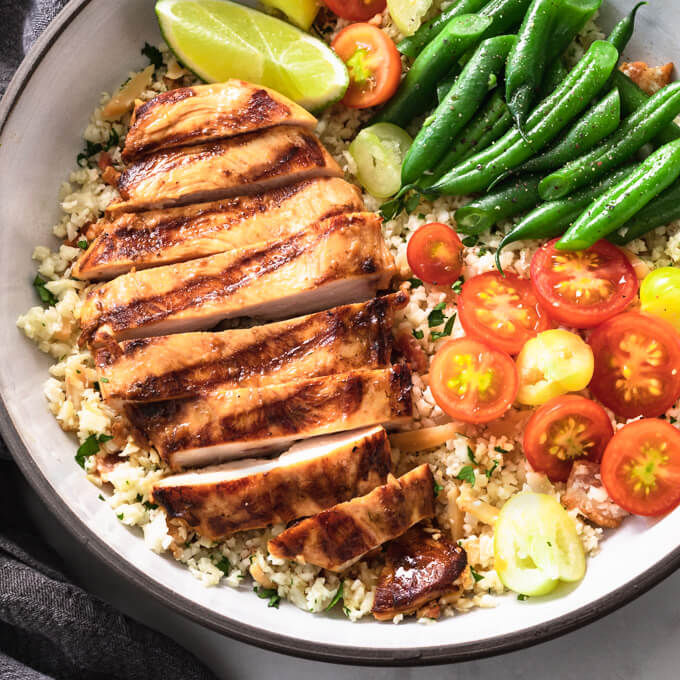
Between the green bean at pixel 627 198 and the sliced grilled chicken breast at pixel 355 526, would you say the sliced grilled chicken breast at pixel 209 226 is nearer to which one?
the green bean at pixel 627 198

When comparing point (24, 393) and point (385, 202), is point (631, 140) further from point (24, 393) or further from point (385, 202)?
point (24, 393)

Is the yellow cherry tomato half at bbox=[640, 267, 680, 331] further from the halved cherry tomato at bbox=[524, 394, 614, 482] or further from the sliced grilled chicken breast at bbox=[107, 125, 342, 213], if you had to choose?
the sliced grilled chicken breast at bbox=[107, 125, 342, 213]

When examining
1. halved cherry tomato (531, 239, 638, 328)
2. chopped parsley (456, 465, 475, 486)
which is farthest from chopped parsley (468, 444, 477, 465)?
halved cherry tomato (531, 239, 638, 328)

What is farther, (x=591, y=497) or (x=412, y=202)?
(x=412, y=202)

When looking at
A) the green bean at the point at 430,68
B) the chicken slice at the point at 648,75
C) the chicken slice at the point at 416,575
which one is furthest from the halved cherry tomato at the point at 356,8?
the chicken slice at the point at 416,575

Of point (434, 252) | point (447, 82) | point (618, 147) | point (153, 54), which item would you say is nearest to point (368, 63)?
point (447, 82)

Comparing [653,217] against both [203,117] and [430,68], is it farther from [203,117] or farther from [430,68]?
[203,117]

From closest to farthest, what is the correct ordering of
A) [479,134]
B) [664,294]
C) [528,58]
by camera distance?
[664,294] → [528,58] → [479,134]
